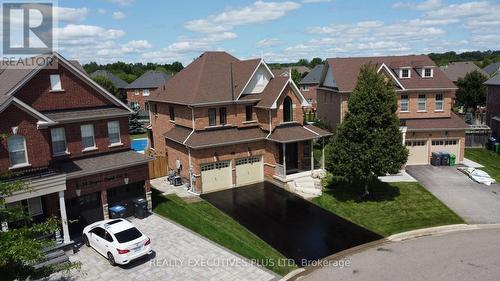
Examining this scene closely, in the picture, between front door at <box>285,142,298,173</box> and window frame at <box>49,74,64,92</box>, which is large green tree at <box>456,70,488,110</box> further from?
window frame at <box>49,74,64,92</box>

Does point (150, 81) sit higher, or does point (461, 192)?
point (150, 81)

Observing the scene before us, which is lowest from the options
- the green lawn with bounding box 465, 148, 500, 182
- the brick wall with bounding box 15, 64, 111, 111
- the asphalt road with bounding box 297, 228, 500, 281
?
the asphalt road with bounding box 297, 228, 500, 281

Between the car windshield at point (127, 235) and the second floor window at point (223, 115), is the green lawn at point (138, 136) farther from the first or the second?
the car windshield at point (127, 235)

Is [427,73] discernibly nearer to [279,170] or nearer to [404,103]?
[404,103]

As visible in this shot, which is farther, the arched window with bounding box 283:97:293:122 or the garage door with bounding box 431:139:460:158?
the garage door with bounding box 431:139:460:158

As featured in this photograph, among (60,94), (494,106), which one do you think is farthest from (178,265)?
(494,106)

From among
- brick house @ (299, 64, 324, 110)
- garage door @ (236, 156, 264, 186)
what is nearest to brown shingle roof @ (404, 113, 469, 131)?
garage door @ (236, 156, 264, 186)

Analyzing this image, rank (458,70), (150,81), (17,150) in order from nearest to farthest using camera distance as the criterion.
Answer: (17,150), (150,81), (458,70)
